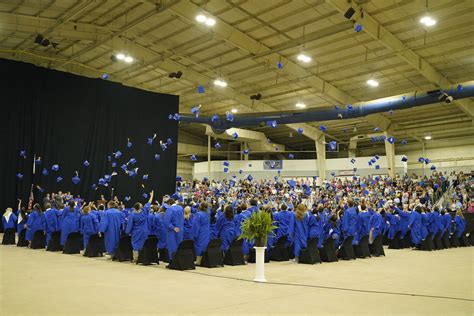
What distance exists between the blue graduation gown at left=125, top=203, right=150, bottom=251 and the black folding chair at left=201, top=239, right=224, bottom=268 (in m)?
1.48

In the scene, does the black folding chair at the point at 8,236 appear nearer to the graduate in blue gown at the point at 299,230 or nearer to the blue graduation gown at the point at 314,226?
the graduate in blue gown at the point at 299,230

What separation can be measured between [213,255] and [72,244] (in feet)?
15.0

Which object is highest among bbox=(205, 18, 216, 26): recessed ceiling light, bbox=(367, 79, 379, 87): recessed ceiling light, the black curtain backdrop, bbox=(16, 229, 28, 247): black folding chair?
bbox=(205, 18, 216, 26): recessed ceiling light

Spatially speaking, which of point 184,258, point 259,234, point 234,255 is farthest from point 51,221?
point 259,234

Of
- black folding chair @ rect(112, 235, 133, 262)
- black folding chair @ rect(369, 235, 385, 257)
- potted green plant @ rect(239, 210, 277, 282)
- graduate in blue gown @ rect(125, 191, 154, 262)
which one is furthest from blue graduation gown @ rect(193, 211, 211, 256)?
black folding chair @ rect(369, 235, 385, 257)

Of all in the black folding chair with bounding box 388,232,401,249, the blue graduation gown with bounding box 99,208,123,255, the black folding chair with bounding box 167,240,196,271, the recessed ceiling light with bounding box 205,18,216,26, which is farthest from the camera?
the recessed ceiling light with bounding box 205,18,216,26

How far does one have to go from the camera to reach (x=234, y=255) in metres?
9.81

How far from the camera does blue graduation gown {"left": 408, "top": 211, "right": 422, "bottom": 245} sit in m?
14.2

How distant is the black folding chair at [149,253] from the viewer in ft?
31.3

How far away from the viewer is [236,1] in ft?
51.5

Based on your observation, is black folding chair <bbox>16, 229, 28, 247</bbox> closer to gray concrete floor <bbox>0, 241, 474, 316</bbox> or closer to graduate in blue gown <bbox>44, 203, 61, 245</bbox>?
graduate in blue gown <bbox>44, 203, 61, 245</bbox>

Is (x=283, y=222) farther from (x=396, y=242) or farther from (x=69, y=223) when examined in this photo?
(x=396, y=242)

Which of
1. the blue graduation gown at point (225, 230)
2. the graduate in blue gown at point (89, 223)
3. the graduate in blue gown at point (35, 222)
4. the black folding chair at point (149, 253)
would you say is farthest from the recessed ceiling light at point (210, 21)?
the black folding chair at point (149, 253)

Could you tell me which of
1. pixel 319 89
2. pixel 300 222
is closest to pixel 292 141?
pixel 319 89
